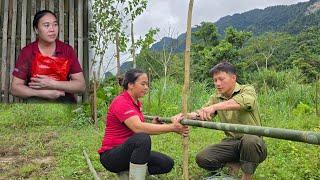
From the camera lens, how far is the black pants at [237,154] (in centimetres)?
421

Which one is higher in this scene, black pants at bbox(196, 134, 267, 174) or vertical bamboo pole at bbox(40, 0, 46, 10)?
vertical bamboo pole at bbox(40, 0, 46, 10)

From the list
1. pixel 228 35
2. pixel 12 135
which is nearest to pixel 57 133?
pixel 12 135

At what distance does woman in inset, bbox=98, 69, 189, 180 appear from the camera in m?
3.79

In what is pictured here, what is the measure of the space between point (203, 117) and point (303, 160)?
6.74 ft

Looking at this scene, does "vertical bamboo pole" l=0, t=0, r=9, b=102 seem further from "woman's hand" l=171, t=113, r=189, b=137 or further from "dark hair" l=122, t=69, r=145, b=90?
"woman's hand" l=171, t=113, r=189, b=137

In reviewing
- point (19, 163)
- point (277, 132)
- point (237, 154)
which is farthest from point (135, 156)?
point (19, 163)

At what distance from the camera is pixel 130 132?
13.2 feet

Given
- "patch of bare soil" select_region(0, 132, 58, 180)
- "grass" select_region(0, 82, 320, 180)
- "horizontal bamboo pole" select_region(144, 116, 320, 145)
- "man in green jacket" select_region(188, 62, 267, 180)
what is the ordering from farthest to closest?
"patch of bare soil" select_region(0, 132, 58, 180) < "grass" select_region(0, 82, 320, 180) < "man in green jacket" select_region(188, 62, 267, 180) < "horizontal bamboo pole" select_region(144, 116, 320, 145)

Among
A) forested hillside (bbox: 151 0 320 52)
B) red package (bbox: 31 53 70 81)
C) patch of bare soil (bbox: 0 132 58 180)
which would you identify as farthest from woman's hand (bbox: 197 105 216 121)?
forested hillside (bbox: 151 0 320 52)

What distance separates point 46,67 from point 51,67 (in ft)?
0.14

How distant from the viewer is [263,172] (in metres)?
4.89

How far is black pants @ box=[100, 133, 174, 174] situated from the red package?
0.89m

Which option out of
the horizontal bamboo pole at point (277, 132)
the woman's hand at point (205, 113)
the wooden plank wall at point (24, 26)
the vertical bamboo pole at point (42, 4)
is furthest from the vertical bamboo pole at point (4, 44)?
the woman's hand at point (205, 113)

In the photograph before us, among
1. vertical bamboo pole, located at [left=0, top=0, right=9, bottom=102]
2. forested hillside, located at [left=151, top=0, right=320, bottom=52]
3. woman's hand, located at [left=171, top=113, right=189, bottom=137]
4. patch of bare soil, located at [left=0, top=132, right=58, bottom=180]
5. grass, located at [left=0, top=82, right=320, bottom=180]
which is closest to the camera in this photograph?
woman's hand, located at [left=171, top=113, right=189, bottom=137]
